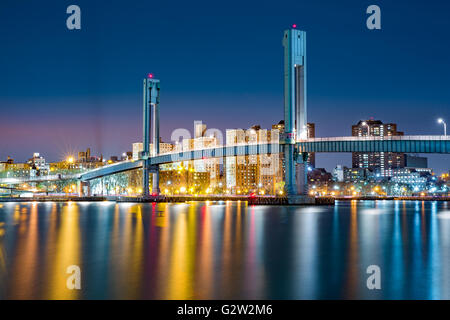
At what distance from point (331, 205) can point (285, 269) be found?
63.9m

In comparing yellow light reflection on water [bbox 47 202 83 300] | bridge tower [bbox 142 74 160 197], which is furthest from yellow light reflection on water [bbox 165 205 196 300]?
bridge tower [bbox 142 74 160 197]

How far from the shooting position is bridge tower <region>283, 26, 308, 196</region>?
61.2m

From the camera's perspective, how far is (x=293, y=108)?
A: 204ft

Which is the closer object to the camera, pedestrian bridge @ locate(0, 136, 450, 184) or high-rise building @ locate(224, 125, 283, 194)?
pedestrian bridge @ locate(0, 136, 450, 184)

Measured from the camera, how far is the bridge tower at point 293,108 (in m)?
61.2

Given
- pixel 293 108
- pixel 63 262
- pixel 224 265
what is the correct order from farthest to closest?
pixel 293 108 → pixel 63 262 → pixel 224 265

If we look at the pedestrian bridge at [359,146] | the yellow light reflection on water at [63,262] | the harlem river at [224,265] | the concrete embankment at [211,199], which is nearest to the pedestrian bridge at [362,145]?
the pedestrian bridge at [359,146]

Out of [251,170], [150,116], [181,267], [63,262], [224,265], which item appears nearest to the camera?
[181,267]

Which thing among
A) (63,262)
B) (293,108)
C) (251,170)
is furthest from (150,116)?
(251,170)

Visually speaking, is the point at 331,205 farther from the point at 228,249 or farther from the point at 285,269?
the point at 285,269

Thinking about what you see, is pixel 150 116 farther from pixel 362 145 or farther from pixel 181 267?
pixel 181 267

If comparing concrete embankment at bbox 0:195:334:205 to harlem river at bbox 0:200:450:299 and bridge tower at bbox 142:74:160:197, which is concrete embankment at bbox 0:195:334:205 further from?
harlem river at bbox 0:200:450:299

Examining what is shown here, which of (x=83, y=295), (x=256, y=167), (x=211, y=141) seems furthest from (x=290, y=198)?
(x=256, y=167)

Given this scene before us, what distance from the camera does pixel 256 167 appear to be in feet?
628
